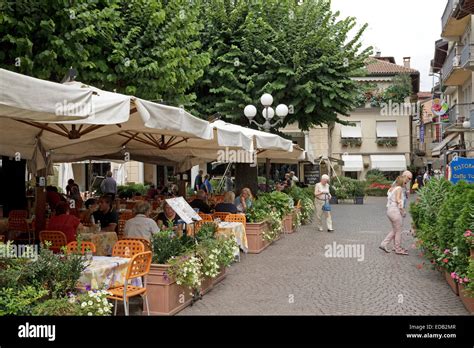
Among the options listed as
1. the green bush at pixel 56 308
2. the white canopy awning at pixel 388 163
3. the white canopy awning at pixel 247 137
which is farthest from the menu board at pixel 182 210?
the white canopy awning at pixel 388 163

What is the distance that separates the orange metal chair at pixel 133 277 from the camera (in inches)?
216

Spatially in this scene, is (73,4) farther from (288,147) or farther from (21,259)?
(21,259)

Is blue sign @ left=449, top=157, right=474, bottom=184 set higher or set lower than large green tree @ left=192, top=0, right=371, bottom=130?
lower

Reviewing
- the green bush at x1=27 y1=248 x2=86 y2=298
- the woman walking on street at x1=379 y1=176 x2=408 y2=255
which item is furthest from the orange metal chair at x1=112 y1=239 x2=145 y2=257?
the woman walking on street at x1=379 y1=176 x2=408 y2=255

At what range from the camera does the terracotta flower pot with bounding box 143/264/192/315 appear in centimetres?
627

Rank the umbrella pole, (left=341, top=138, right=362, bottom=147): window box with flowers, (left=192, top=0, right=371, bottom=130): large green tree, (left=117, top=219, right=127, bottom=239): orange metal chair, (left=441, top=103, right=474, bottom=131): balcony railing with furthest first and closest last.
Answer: (left=341, top=138, right=362, bottom=147): window box with flowers < (left=441, top=103, right=474, bottom=131): balcony railing < (left=192, top=0, right=371, bottom=130): large green tree < (left=117, top=219, right=127, bottom=239): orange metal chair < the umbrella pole

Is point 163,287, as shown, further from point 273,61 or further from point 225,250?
point 273,61

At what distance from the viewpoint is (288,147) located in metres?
13.8

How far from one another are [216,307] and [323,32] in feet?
44.1

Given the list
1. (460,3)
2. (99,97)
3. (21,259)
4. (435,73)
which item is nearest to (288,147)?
(99,97)

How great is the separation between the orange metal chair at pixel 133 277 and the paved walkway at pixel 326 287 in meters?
0.92

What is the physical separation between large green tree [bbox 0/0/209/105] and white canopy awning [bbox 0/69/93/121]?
621 cm

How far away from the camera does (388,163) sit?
44250mm

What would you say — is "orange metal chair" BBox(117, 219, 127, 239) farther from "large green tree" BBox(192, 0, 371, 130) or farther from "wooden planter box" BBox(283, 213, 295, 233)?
"large green tree" BBox(192, 0, 371, 130)
